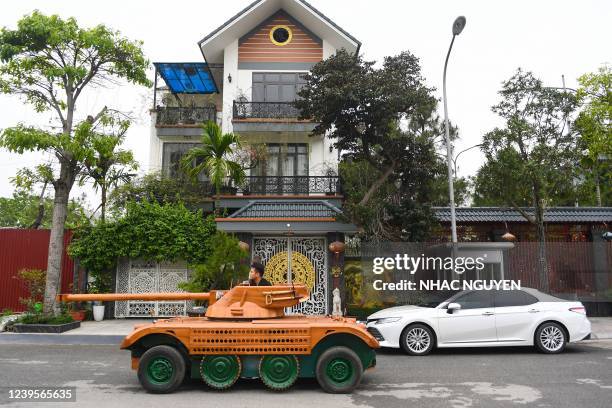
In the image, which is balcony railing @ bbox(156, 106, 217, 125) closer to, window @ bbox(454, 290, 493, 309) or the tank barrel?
window @ bbox(454, 290, 493, 309)

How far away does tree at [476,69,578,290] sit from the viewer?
16031 mm

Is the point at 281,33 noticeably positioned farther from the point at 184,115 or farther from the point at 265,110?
the point at 184,115

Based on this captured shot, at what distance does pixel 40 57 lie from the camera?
45.8ft

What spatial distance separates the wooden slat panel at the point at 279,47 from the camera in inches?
827

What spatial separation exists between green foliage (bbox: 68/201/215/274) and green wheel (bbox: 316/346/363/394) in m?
9.70

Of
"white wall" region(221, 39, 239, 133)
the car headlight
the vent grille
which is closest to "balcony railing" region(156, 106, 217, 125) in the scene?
"white wall" region(221, 39, 239, 133)

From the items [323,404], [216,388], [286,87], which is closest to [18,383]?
[216,388]

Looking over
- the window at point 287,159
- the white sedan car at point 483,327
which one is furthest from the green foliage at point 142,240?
the white sedan car at point 483,327

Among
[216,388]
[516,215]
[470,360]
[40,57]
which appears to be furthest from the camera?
[516,215]

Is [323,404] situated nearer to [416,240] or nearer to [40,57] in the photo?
[416,240]

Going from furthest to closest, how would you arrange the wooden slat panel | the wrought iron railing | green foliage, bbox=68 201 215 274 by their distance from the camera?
the wooden slat panel → the wrought iron railing → green foliage, bbox=68 201 215 274

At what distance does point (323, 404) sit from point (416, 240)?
10841mm

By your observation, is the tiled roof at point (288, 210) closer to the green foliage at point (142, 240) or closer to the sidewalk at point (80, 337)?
the green foliage at point (142, 240)

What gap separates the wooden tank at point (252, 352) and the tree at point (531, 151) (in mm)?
10646
